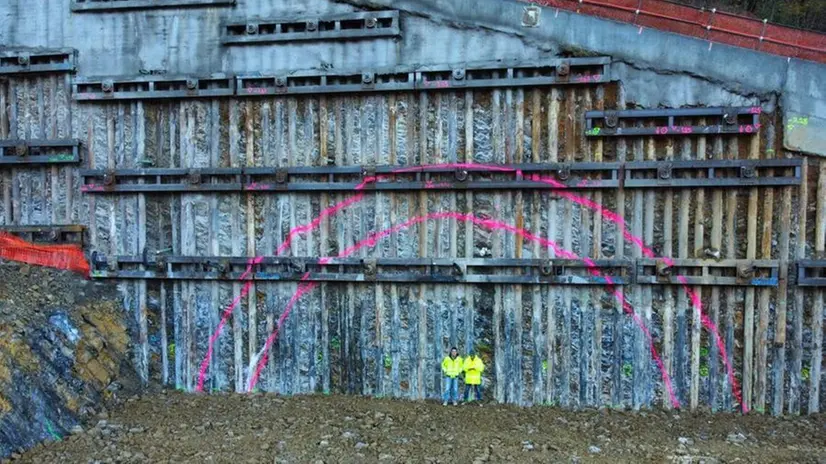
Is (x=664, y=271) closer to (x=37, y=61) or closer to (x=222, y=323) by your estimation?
(x=222, y=323)

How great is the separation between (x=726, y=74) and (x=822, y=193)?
228cm

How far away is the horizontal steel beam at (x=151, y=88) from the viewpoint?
425 inches

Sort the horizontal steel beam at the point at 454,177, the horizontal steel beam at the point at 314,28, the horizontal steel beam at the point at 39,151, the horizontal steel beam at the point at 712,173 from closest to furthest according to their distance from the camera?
the horizontal steel beam at the point at 712,173 → the horizontal steel beam at the point at 454,177 → the horizontal steel beam at the point at 314,28 → the horizontal steel beam at the point at 39,151

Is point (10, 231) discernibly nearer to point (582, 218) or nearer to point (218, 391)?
point (218, 391)

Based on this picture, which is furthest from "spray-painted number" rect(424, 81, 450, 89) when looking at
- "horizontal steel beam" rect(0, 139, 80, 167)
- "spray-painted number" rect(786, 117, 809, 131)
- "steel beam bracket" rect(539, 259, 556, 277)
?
"horizontal steel beam" rect(0, 139, 80, 167)

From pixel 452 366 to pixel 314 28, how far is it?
612 cm

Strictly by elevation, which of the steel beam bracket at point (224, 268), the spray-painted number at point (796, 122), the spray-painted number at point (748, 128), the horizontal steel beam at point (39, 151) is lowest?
the steel beam bracket at point (224, 268)

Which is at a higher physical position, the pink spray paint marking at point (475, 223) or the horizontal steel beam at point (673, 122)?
the horizontal steel beam at point (673, 122)

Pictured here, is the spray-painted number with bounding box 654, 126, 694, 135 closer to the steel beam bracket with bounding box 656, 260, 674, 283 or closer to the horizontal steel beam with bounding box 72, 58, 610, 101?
the horizontal steel beam with bounding box 72, 58, 610, 101

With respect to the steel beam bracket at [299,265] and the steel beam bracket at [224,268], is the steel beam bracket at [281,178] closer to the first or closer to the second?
the steel beam bracket at [299,265]

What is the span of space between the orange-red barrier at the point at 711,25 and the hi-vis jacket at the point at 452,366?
5.92 m

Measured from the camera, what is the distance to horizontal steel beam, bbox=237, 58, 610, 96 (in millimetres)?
9867

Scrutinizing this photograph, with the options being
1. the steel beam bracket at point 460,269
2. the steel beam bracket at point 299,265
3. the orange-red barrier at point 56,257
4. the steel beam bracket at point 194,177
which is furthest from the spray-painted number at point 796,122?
the orange-red barrier at point 56,257

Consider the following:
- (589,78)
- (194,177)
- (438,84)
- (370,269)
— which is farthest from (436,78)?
(194,177)
